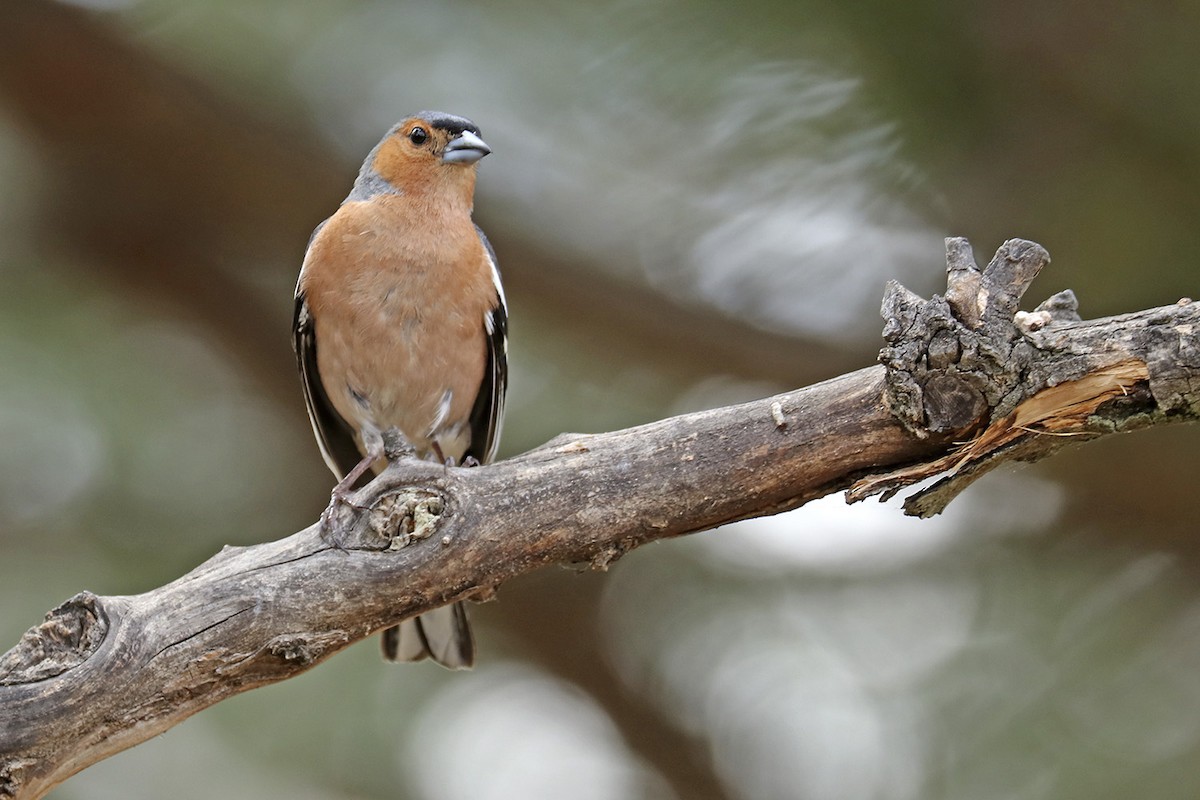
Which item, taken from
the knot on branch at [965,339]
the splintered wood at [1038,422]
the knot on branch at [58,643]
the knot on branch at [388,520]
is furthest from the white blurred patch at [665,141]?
the knot on branch at [58,643]

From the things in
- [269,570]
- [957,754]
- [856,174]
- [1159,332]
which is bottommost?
[957,754]

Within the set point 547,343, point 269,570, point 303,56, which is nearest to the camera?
point 269,570

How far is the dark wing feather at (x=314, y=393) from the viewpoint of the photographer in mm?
4230

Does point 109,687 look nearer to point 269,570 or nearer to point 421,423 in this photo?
point 269,570

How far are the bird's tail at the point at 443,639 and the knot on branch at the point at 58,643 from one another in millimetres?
1341

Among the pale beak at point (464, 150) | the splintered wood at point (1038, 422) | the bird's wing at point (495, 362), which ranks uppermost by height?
the pale beak at point (464, 150)

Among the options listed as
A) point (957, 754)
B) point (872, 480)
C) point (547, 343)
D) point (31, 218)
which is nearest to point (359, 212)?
point (547, 343)

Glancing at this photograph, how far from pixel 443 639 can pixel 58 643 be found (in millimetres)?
1502

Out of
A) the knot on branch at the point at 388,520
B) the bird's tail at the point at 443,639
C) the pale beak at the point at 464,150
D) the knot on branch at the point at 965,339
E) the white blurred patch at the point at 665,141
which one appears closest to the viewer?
the knot on branch at the point at 965,339

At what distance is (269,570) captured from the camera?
2.80m

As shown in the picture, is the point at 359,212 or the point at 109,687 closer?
the point at 109,687

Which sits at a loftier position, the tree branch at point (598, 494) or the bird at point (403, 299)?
the bird at point (403, 299)

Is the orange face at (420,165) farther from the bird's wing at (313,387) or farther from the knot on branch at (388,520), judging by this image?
the knot on branch at (388,520)

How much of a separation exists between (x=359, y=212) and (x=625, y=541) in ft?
6.57
